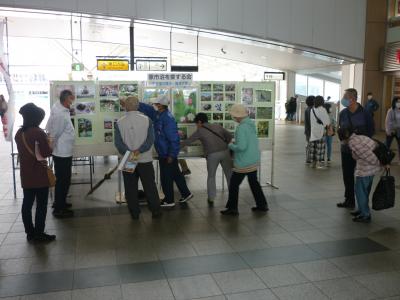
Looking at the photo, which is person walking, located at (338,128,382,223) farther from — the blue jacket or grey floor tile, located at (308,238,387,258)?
the blue jacket

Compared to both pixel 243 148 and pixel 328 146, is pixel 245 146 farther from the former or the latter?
pixel 328 146

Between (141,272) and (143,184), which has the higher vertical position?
(143,184)

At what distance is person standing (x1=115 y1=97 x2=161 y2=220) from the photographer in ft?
16.9

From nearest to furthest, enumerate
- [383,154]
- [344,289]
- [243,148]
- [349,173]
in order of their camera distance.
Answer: [344,289] → [383,154] → [243,148] → [349,173]

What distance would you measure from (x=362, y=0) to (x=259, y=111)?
9889 mm

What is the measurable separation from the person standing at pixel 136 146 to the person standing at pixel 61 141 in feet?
2.22

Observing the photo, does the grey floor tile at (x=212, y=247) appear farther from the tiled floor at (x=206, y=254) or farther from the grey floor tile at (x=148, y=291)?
the grey floor tile at (x=148, y=291)

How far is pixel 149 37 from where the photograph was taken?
594 inches

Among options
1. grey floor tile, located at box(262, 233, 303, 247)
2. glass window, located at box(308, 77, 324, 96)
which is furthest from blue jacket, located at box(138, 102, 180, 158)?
glass window, located at box(308, 77, 324, 96)

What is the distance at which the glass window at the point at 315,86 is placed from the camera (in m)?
27.8

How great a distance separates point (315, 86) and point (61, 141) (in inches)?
993

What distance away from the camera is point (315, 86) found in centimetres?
2827

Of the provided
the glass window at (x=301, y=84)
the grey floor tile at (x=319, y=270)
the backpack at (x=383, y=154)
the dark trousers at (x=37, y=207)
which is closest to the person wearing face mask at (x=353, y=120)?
the backpack at (x=383, y=154)

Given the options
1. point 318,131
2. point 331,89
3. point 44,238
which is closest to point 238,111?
point 44,238
